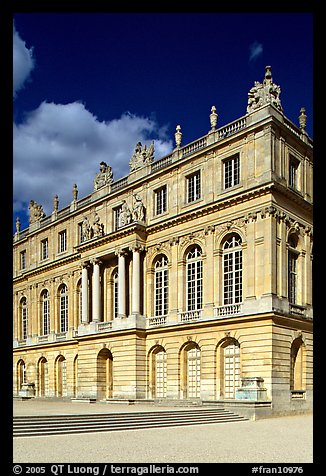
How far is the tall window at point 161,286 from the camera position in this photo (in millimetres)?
32375

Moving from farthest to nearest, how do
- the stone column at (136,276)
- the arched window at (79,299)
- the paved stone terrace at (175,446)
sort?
the arched window at (79,299)
the stone column at (136,276)
the paved stone terrace at (175,446)

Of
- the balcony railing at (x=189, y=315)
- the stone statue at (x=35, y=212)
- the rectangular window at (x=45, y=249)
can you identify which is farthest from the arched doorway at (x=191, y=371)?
the stone statue at (x=35, y=212)

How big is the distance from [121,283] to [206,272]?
251 inches

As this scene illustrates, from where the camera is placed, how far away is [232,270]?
93.9 ft

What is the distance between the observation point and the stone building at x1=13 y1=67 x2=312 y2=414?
26594mm

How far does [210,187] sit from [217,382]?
10.1m

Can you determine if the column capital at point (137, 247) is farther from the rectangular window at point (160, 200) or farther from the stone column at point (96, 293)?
the stone column at point (96, 293)

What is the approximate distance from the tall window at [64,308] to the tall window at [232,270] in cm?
1706

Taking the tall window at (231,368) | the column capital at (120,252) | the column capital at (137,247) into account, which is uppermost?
the column capital at (137,247)

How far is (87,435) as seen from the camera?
54.5ft

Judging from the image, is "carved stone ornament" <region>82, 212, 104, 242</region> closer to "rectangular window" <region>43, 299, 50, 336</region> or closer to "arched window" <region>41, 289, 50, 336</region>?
"arched window" <region>41, 289, 50, 336</region>

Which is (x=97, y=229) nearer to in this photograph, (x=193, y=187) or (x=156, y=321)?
(x=156, y=321)

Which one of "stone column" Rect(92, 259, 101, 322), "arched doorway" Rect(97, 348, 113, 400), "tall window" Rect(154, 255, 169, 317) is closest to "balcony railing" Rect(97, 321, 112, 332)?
"stone column" Rect(92, 259, 101, 322)
